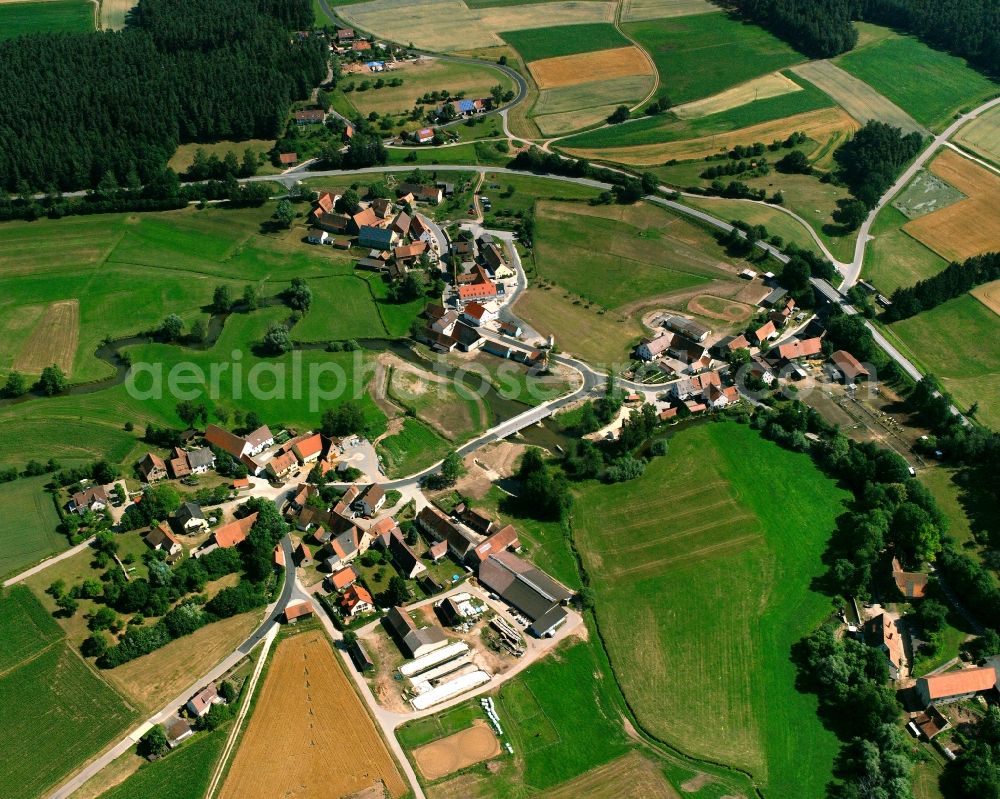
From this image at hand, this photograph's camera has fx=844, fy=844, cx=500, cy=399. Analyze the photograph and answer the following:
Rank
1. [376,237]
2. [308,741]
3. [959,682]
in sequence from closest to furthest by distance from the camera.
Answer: [308,741] < [959,682] < [376,237]

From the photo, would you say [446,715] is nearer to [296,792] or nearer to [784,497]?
[296,792]

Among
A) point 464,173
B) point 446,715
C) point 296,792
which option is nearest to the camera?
point 296,792

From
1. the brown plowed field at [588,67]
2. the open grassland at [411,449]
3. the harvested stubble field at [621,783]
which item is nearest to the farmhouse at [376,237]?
the open grassland at [411,449]

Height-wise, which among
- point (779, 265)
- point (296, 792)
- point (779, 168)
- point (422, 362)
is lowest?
point (296, 792)

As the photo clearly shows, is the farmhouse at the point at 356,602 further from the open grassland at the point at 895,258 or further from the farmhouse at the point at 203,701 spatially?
the open grassland at the point at 895,258

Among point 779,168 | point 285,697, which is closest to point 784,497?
point 285,697

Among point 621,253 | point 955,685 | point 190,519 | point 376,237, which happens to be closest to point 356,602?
point 190,519

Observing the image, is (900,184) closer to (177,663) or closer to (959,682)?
(959,682)
